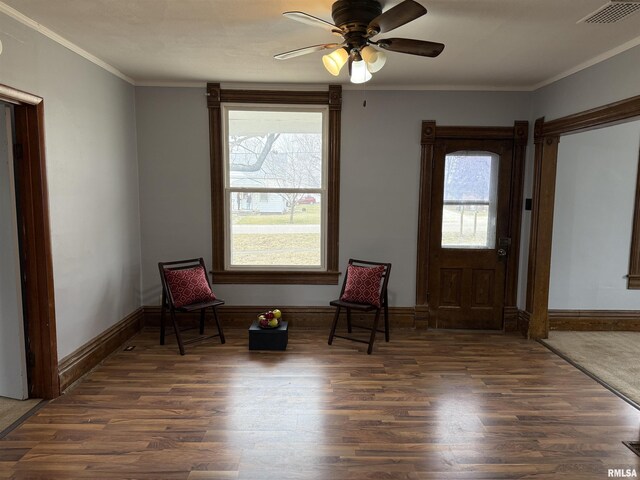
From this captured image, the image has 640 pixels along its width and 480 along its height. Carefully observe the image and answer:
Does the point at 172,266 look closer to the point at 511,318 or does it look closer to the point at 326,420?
the point at 326,420

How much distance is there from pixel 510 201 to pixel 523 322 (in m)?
1.28

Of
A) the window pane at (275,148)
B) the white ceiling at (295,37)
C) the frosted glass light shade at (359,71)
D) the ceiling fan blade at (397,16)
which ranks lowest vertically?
the window pane at (275,148)

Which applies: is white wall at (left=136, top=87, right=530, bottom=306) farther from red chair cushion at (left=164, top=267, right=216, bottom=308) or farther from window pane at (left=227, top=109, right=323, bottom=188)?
red chair cushion at (left=164, top=267, right=216, bottom=308)

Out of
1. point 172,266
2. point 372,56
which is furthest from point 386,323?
point 372,56

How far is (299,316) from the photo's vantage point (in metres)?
4.36

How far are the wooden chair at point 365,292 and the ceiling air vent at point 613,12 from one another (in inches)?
94.1

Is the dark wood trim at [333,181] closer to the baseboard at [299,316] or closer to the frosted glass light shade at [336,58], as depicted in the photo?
the baseboard at [299,316]

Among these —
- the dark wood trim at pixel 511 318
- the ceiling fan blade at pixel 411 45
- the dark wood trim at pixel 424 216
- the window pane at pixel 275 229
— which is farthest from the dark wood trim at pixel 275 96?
the dark wood trim at pixel 511 318

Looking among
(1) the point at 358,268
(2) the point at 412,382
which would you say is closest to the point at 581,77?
(1) the point at 358,268

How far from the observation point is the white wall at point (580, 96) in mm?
2889

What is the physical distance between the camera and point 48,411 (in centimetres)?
268

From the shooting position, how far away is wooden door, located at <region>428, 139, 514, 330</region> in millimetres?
4180

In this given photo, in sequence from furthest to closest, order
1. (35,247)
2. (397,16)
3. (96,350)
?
(96,350) < (35,247) < (397,16)

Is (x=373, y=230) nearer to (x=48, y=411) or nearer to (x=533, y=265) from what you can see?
(x=533, y=265)
